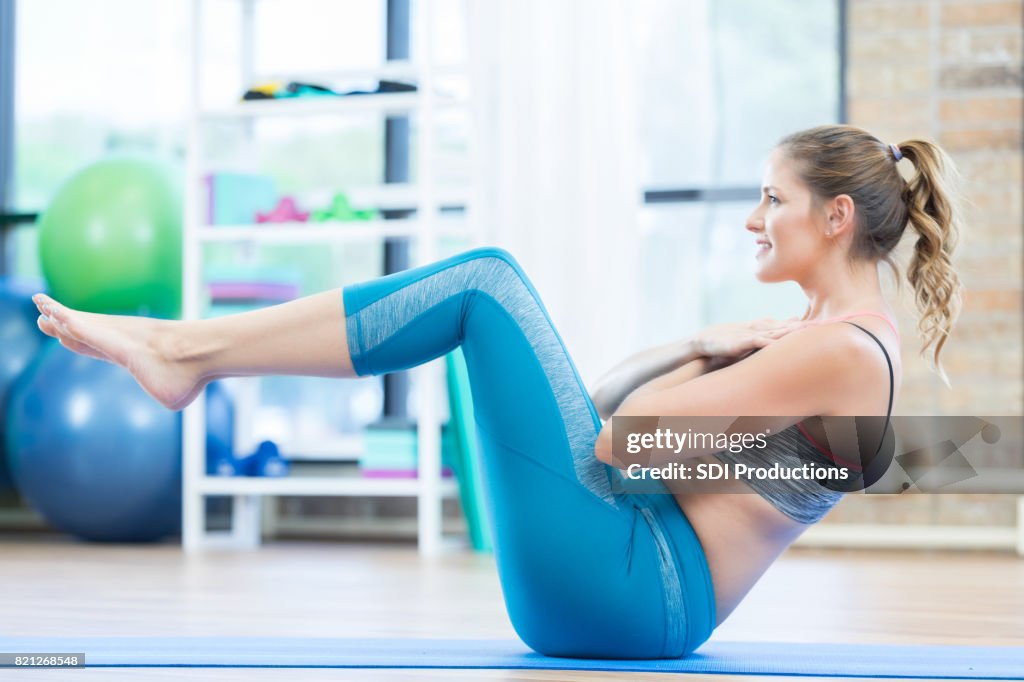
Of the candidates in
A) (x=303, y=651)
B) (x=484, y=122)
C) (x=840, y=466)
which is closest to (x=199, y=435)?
(x=484, y=122)

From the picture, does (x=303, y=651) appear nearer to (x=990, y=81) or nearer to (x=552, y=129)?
(x=552, y=129)

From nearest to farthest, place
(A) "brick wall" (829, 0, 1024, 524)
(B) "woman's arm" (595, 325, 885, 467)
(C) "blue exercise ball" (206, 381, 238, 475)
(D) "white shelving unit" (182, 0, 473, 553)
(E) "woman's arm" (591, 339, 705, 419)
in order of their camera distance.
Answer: (B) "woman's arm" (595, 325, 885, 467) < (E) "woman's arm" (591, 339, 705, 419) < (D) "white shelving unit" (182, 0, 473, 553) < (A) "brick wall" (829, 0, 1024, 524) < (C) "blue exercise ball" (206, 381, 238, 475)

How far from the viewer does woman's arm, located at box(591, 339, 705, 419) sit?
1565 mm

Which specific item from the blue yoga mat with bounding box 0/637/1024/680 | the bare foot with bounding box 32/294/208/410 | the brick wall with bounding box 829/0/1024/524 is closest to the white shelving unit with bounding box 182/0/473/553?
the brick wall with bounding box 829/0/1024/524

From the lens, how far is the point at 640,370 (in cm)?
163

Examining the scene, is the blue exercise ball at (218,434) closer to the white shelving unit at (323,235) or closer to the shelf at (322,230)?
the white shelving unit at (323,235)

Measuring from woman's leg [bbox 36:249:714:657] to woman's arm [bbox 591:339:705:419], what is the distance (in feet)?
0.61

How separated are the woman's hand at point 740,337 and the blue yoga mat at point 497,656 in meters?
0.40

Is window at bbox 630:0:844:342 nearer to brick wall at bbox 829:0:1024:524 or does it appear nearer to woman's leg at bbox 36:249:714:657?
brick wall at bbox 829:0:1024:524

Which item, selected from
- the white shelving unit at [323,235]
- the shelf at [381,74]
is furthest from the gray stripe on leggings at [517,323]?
the shelf at [381,74]

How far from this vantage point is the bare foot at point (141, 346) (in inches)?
58.7

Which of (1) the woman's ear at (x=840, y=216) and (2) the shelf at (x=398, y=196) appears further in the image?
(2) the shelf at (x=398, y=196)

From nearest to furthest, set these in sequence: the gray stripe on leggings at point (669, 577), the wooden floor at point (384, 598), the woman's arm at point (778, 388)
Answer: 1. the woman's arm at point (778, 388)
2. the gray stripe on leggings at point (669, 577)
3. the wooden floor at point (384, 598)

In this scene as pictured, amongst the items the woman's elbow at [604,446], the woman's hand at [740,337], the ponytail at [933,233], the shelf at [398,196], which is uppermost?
the shelf at [398,196]
